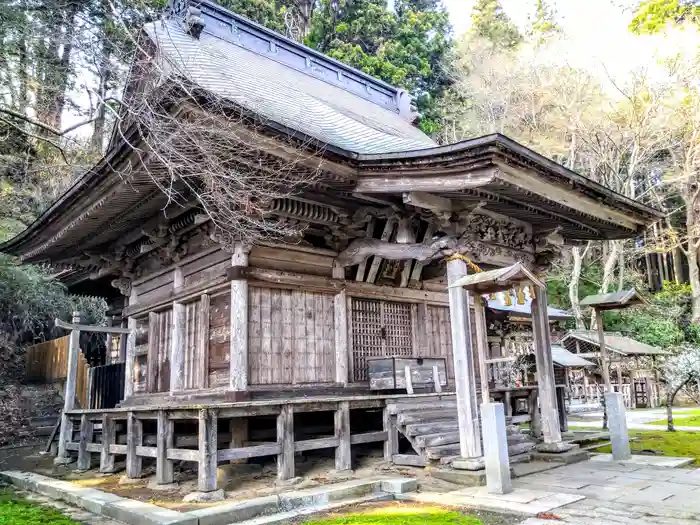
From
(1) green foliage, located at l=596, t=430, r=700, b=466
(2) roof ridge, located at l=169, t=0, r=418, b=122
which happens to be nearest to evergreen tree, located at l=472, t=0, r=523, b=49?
(2) roof ridge, located at l=169, t=0, r=418, b=122

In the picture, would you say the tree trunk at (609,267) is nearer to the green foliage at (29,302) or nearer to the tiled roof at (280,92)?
the tiled roof at (280,92)

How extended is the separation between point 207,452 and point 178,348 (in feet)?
10.6

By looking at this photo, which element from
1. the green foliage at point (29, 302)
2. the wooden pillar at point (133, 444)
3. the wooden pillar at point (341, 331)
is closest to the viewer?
the wooden pillar at point (133, 444)

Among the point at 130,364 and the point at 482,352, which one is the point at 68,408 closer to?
the point at 130,364

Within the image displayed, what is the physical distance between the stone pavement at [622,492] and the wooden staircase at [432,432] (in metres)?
0.73

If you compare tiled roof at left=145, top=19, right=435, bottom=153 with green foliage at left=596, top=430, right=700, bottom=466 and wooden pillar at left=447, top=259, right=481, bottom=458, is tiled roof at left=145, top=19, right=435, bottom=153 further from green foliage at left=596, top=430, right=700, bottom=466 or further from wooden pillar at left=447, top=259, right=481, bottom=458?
green foliage at left=596, top=430, right=700, bottom=466

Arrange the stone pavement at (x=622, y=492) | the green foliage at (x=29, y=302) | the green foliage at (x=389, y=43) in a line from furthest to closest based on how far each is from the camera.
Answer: the green foliage at (x=389, y=43), the green foliage at (x=29, y=302), the stone pavement at (x=622, y=492)

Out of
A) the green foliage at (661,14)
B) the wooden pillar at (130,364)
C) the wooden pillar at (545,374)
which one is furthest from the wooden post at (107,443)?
the green foliage at (661,14)

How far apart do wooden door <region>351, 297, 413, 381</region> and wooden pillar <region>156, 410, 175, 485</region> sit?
294 centimetres

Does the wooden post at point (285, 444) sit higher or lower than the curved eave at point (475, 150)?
lower

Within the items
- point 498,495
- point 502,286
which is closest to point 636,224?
point 502,286

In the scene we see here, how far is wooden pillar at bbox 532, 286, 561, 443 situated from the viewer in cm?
736

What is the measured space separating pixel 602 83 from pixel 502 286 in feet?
64.1

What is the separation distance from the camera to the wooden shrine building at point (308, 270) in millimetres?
5805
